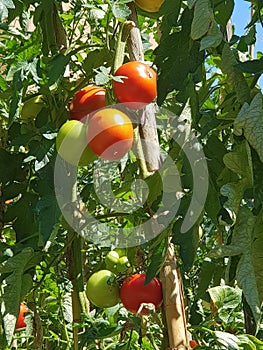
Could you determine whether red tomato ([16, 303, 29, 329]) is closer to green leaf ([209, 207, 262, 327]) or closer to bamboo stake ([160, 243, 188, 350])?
bamboo stake ([160, 243, 188, 350])

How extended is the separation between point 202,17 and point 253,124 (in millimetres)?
133

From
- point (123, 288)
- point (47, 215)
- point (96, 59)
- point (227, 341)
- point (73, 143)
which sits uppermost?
point (96, 59)

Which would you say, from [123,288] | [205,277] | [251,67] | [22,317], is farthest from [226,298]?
[22,317]

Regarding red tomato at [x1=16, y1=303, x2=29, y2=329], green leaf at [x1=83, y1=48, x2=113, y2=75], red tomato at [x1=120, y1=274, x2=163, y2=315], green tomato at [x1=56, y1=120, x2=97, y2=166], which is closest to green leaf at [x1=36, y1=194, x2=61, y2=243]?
green tomato at [x1=56, y1=120, x2=97, y2=166]

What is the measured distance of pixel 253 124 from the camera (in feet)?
2.03

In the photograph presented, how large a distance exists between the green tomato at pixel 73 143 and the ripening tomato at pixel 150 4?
0.78ft

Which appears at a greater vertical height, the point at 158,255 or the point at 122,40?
the point at 122,40

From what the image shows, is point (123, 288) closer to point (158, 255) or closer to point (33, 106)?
point (158, 255)

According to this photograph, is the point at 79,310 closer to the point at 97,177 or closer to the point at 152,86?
the point at 97,177

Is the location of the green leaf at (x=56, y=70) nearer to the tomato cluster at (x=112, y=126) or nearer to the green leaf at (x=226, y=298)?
the tomato cluster at (x=112, y=126)

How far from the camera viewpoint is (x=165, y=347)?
998mm

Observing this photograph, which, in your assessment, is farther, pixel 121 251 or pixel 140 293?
pixel 121 251

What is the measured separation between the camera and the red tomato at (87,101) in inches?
40.7

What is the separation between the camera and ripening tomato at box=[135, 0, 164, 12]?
105cm
